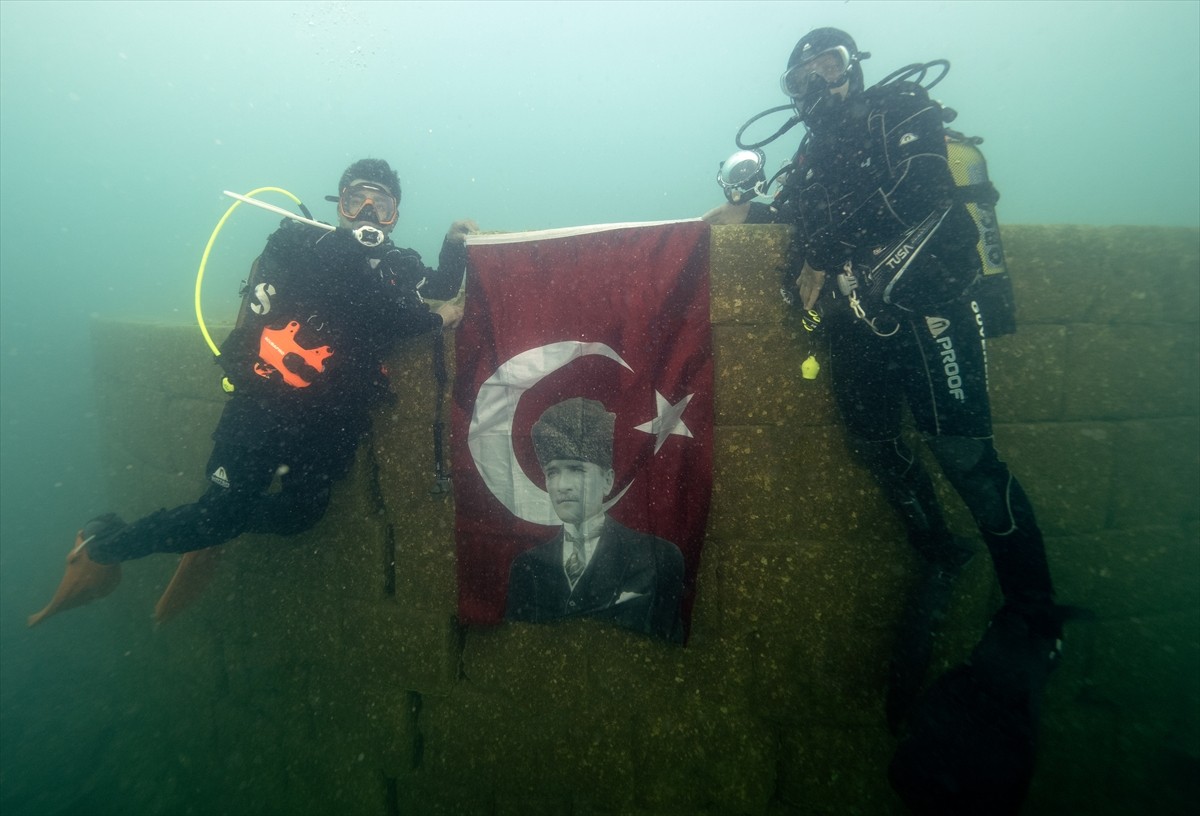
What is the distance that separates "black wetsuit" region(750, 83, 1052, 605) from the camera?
210 cm

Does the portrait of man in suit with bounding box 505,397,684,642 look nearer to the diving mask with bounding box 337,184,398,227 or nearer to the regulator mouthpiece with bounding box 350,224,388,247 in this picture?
the regulator mouthpiece with bounding box 350,224,388,247

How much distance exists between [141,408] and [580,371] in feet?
18.1

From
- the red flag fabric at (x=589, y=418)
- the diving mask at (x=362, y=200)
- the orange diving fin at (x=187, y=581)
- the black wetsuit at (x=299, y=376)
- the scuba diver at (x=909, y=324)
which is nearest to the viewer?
the scuba diver at (x=909, y=324)

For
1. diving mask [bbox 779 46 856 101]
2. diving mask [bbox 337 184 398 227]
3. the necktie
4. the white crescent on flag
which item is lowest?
the necktie

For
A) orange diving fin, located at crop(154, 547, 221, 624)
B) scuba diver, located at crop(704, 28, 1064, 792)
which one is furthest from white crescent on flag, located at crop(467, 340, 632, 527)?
orange diving fin, located at crop(154, 547, 221, 624)

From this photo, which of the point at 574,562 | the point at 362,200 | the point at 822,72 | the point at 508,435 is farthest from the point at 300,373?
the point at 822,72

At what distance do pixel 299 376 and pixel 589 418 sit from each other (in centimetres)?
168

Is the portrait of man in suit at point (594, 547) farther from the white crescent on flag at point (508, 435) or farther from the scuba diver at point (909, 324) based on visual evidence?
the scuba diver at point (909, 324)

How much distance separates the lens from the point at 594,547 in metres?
2.66

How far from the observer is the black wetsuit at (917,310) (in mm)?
2104

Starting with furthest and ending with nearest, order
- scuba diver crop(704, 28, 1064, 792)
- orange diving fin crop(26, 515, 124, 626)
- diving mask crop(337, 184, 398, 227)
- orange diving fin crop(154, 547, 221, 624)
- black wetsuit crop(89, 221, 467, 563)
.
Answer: orange diving fin crop(154, 547, 221, 624) < diving mask crop(337, 184, 398, 227) < orange diving fin crop(26, 515, 124, 626) < black wetsuit crop(89, 221, 467, 563) < scuba diver crop(704, 28, 1064, 792)

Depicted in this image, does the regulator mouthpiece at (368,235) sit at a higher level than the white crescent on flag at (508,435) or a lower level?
higher

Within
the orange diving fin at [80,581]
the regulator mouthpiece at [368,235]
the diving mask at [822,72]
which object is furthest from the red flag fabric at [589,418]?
the orange diving fin at [80,581]

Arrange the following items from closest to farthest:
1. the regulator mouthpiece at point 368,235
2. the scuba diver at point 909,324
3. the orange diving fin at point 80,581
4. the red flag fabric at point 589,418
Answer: the scuba diver at point 909,324 → the red flag fabric at point 589,418 → the regulator mouthpiece at point 368,235 → the orange diving fin at point 80,581
